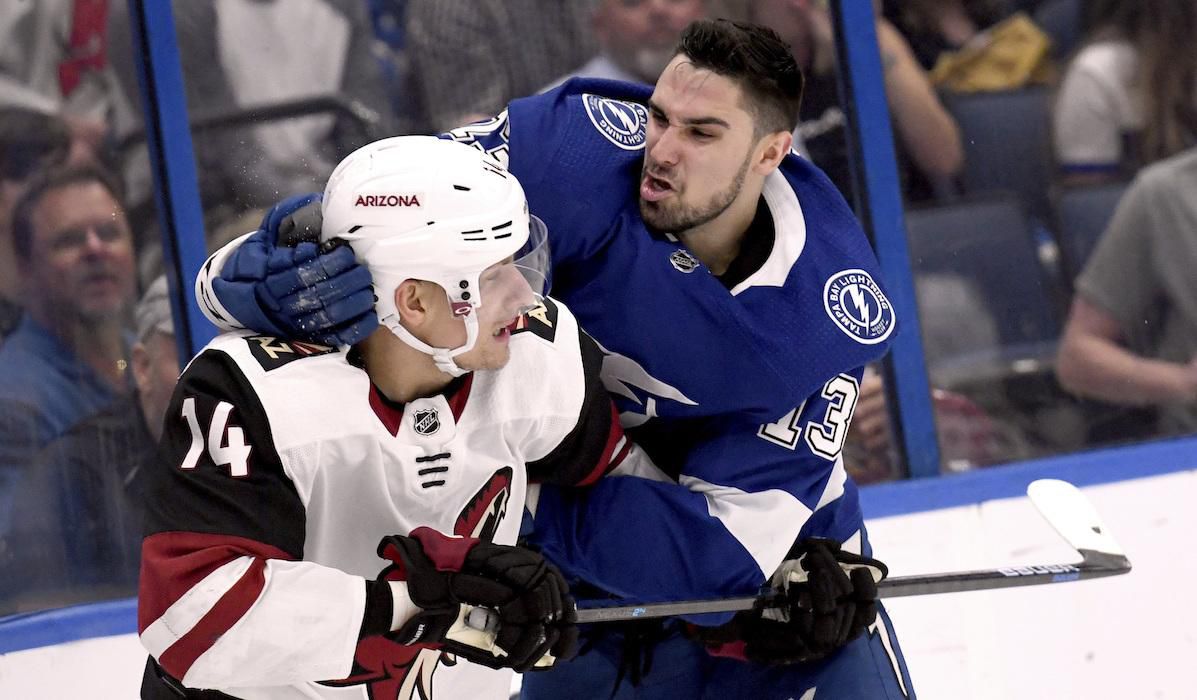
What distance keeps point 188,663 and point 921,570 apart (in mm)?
1713

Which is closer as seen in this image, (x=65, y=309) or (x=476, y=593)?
(x=476, y=593)

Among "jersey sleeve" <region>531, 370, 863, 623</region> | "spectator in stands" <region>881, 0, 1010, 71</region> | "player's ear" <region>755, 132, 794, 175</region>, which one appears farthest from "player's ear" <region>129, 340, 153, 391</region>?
"spectator in stands" <region>881, 0, 1010, 71</region>

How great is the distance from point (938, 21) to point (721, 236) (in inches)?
52.4

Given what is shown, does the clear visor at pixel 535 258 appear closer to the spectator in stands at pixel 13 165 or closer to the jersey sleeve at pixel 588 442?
the jersey sleeve at pixel 588 442

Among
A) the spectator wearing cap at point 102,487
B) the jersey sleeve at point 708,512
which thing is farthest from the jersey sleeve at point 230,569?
the spectator wearing cap at point 102,487

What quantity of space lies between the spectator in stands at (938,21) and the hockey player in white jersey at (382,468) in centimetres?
157

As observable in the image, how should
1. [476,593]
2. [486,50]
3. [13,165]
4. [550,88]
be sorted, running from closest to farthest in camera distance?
[476,593] < [550,88] < [13,165] < [486,50]

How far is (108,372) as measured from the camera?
2865 millimetres

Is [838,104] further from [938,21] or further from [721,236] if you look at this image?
[721,236]

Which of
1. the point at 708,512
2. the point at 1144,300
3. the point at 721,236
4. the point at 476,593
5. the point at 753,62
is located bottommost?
the point at 1144,300

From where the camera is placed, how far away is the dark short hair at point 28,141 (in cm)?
281

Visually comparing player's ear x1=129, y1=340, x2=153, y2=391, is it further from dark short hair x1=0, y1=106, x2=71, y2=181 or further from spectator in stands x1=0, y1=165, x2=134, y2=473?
dark short hair x1=0, y1=106, x2=71, y2=181

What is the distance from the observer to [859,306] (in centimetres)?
204

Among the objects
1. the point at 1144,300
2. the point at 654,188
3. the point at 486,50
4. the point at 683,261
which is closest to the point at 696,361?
the point at 683,261
